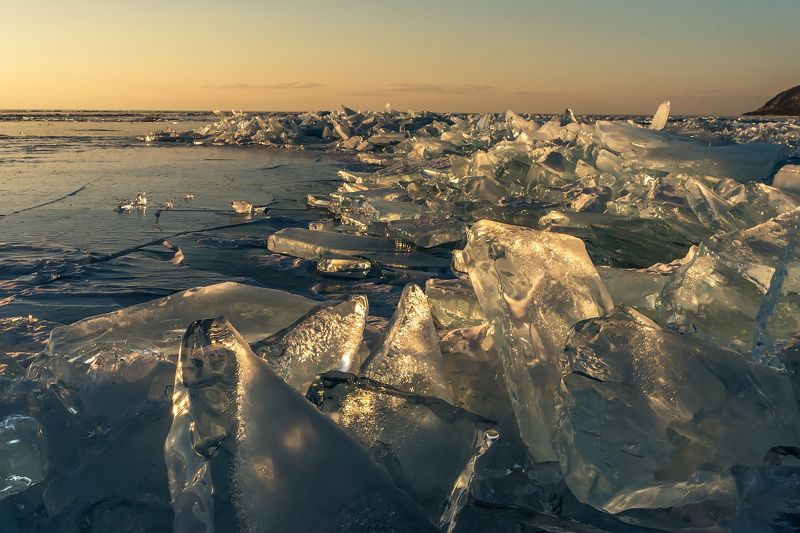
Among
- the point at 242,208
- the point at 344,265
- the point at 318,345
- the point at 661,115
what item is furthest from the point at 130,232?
the point at 661,115

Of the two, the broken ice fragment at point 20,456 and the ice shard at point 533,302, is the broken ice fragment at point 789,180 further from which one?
the broken ice fragment at point 20,456

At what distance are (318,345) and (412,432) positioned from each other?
34 cm

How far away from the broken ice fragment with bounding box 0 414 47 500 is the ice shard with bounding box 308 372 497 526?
44 centimetres

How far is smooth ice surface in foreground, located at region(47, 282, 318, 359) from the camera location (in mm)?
1372

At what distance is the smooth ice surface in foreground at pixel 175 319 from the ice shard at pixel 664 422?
81 cm

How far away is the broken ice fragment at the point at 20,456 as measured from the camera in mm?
935

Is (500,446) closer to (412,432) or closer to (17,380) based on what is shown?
(412,432)

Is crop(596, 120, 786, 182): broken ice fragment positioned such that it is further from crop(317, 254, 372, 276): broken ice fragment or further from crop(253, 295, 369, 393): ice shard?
crop(253, 295, 369, 393): ice shard

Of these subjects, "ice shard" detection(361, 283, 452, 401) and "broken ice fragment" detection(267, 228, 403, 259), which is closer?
"ice shard" detection(361, 283, 452, 401)

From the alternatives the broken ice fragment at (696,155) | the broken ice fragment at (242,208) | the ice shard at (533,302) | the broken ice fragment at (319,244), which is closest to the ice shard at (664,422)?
the ice shard at (533,302)

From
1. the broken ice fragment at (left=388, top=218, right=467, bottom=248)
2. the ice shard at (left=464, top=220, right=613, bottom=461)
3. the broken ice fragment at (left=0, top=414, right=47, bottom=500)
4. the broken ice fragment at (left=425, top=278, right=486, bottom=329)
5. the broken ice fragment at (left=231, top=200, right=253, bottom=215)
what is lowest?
the broken ice fragment at (left=231, top=200, right=253, bottom=215)

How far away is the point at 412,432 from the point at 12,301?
2306 mm

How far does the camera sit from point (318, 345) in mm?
1226

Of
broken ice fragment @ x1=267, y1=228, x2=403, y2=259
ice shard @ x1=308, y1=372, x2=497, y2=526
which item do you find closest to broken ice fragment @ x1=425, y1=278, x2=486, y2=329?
ice shard @ x1=308, y1=372, x2=497, y2=526
